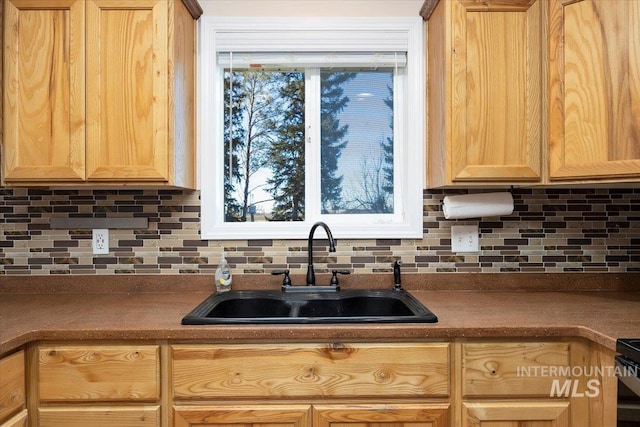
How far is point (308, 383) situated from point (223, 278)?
2.32ft

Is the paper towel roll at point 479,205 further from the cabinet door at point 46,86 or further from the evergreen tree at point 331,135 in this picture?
the cabinet door at point 46,86

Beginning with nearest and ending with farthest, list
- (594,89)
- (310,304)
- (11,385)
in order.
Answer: (11,385) → (594,89) → (310,304)

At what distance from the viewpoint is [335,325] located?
1.33 m

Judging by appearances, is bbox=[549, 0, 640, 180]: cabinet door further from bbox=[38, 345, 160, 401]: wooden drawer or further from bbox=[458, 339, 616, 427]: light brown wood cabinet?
bbox=[38, 345, 160, 401]: wooden drawer

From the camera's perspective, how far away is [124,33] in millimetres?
1588

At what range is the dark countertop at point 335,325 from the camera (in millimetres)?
1289

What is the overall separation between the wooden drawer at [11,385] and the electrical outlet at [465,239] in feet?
5.58

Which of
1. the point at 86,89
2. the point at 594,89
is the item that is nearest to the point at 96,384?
the point at 86,89

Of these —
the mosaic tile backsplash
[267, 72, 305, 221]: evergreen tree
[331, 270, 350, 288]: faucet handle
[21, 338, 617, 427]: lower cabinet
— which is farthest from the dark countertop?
[267, 72, 305, 221]: evergreen tree

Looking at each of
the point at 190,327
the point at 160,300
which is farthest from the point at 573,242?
the point at 160,300

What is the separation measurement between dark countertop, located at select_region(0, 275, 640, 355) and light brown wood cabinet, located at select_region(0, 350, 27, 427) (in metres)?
0.05

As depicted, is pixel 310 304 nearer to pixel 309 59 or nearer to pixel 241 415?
pixel 241 415

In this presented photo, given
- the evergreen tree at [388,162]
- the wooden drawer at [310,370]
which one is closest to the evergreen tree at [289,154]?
the evergreen tree at [388,162]

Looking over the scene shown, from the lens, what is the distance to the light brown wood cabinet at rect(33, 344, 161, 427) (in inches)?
50.7
